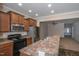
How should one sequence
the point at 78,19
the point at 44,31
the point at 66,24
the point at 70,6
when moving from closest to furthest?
the point at 70,6 → the point at 78,19 → the point at 66,24 → the point at 44,31

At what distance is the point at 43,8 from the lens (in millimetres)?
1348

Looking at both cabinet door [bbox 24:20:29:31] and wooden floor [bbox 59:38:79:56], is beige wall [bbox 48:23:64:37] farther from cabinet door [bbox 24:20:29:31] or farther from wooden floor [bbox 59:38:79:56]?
cabinet door [bbox 24:20:29:31]

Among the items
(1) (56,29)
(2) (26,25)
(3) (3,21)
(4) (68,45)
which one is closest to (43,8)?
(1) (56,29)

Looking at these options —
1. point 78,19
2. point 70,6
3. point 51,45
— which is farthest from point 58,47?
point 70,6

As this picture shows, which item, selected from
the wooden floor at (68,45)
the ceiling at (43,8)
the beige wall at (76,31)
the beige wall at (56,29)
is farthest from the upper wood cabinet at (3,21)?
the beige wall at (76,31)

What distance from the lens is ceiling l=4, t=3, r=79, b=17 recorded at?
4.09ft

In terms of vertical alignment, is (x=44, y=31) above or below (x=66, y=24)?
below

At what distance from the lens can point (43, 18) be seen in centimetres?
154

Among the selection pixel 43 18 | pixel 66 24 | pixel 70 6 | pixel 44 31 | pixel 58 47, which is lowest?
pixel 58 47

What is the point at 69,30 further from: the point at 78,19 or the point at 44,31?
the point at 44,31

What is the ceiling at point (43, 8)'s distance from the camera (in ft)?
4.09

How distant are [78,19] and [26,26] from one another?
954 millimetres

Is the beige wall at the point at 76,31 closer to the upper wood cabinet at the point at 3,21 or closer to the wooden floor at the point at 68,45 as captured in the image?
the wooden floor at the point at 68,45

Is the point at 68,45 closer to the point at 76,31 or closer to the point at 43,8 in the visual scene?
the point at 76,31
